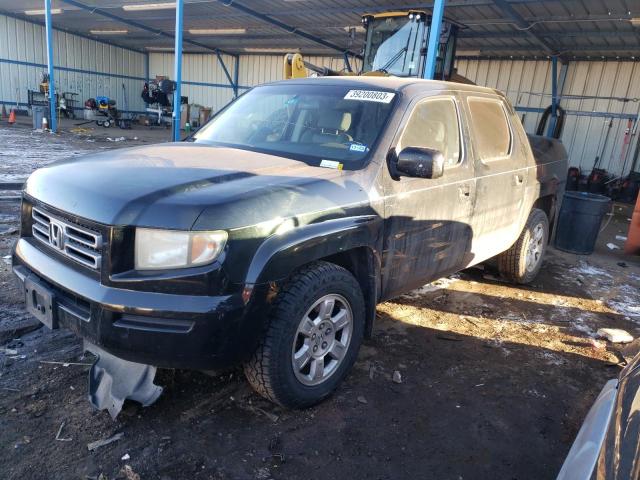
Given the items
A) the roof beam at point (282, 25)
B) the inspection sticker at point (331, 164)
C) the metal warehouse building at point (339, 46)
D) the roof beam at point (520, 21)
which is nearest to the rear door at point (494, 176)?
the inspection sticker at point (331, 164)

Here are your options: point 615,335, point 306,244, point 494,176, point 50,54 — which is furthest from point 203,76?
point 306,244

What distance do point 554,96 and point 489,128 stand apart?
512 inches

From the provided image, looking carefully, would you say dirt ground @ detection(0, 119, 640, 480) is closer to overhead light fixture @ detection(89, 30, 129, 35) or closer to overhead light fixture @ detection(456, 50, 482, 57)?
overhead light fixture @ detection(456, 50, 482, 57)

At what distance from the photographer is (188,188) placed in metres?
2.44

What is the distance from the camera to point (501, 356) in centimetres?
379

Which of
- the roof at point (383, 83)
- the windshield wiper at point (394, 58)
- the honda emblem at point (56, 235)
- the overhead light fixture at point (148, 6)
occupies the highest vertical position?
the overhead light fixture at point (148, 6)

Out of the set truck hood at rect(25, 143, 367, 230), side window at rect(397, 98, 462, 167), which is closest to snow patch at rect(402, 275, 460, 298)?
side window at rect(397, 98, 462, 167)

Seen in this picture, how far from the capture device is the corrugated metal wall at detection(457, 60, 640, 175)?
1449 cm

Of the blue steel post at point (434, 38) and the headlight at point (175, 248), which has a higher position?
the blue steel post at point (434, 38)

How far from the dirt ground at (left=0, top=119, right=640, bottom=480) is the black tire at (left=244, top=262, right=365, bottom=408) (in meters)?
0.18

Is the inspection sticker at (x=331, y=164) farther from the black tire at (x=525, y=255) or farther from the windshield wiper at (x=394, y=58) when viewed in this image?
the windshield wiper at (x=394, y=58)

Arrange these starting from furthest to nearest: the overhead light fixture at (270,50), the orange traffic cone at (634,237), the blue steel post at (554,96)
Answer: the overhead light fixture at (270,50) → the blue steel post at (554,96) → the orange traffic cone at (634,237)

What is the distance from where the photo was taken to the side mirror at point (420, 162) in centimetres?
290

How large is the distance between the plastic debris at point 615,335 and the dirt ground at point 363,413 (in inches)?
3.2
